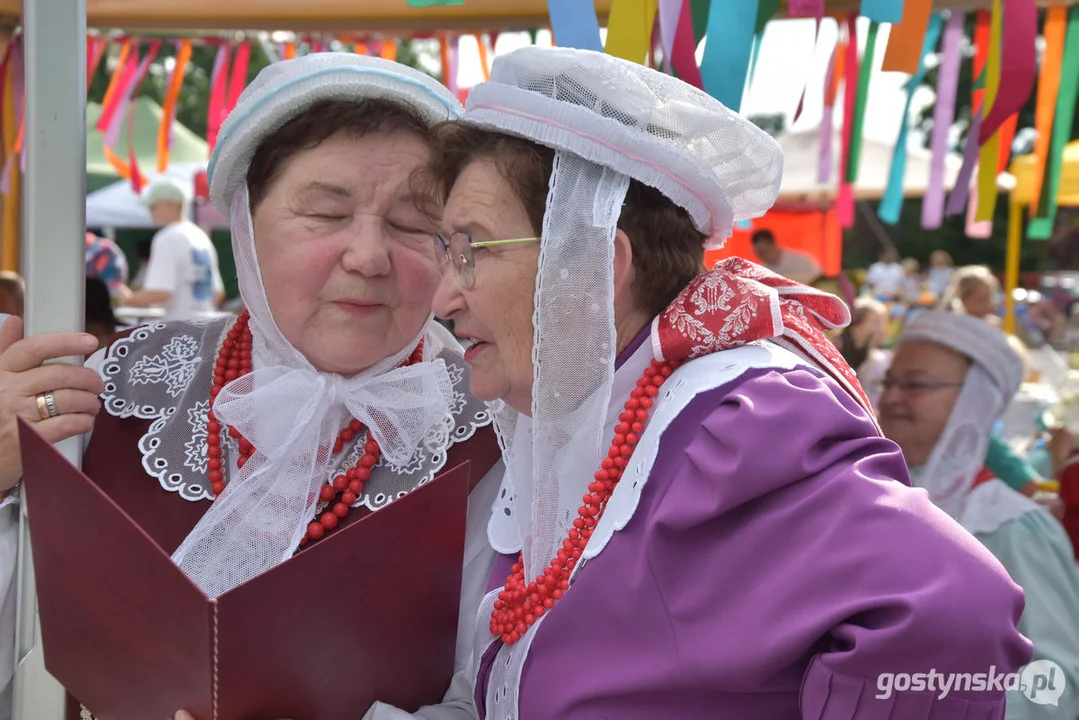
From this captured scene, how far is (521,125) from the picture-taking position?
5.15 ft

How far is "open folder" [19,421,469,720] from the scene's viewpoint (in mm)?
1409

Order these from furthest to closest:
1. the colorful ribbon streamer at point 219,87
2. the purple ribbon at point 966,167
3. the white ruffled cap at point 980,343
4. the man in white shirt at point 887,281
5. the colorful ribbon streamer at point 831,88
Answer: the man in white shirt at point 887,281, the colorful ribbon streamer at point 219,87, the colorful ribbon streamer at point 831,88, the white ruffled cap at point 980,343, the purple ribbon at point 966,167

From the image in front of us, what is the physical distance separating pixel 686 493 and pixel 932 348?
249 cm

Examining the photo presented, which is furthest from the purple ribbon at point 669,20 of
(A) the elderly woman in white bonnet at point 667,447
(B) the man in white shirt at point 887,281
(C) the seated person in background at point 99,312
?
(B) the man in white shirt at point 887,281

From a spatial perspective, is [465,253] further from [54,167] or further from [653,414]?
[54,167]

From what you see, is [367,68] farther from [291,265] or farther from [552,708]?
[552,708]

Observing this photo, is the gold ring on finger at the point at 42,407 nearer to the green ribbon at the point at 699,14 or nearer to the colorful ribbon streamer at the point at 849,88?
the green ribbon at the point at 699,14

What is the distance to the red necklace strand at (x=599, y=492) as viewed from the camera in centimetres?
159

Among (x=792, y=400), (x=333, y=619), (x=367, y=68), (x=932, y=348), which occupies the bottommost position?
(x=932, y=348)

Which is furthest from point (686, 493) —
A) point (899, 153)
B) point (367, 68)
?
point (899, 153)

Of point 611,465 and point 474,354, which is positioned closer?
point 611,465

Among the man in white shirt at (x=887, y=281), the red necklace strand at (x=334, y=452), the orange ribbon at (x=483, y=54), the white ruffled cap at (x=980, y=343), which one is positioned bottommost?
the man in white shirt at (x=887, y=281)

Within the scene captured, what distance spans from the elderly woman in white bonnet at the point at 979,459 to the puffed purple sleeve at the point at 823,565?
1651 millimetres

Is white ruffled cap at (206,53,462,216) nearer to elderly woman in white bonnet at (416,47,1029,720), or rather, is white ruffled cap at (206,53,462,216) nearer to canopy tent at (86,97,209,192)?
elderly woman in white bonnet at (416,47,1029,720)
